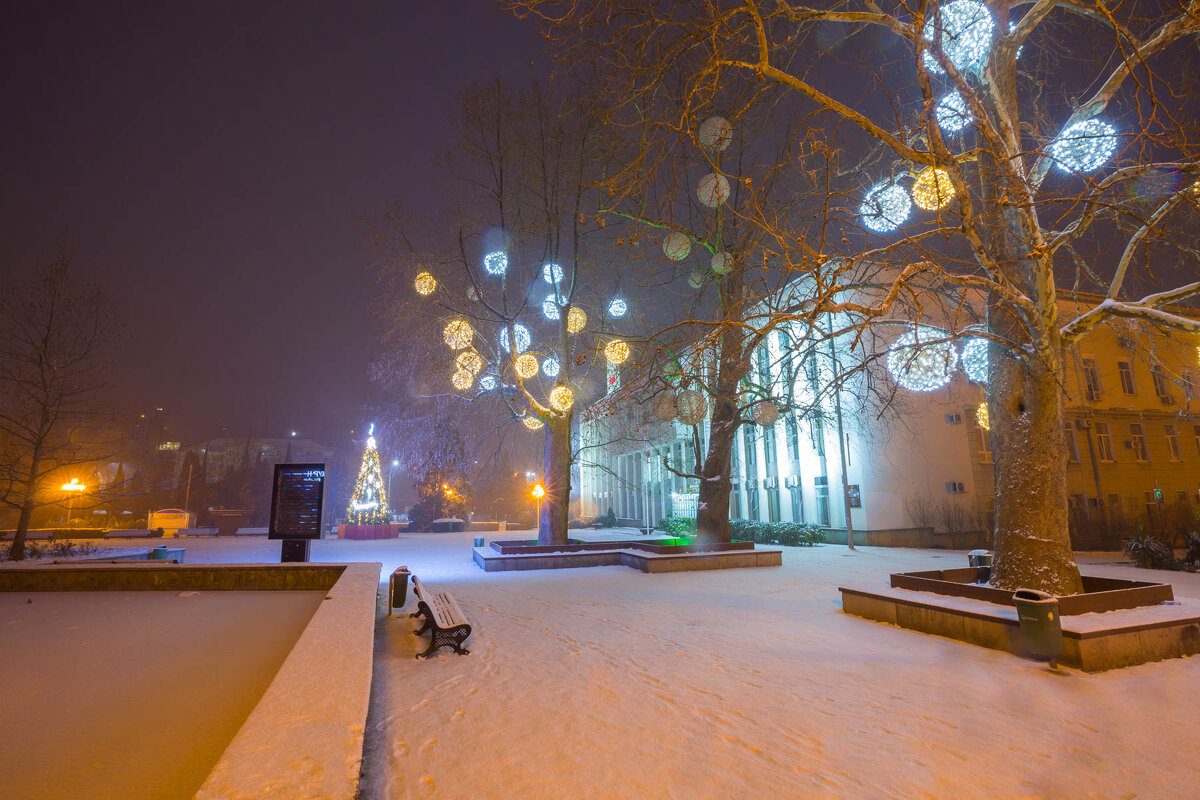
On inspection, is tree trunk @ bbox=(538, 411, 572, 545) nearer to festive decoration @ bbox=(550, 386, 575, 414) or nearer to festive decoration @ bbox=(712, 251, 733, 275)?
festive decoration @ bbox=(550, 386, 575, 414)

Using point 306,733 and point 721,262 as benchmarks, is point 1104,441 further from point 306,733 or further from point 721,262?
point 306,733

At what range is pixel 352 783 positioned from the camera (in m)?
2.31

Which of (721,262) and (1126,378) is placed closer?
(721,262)

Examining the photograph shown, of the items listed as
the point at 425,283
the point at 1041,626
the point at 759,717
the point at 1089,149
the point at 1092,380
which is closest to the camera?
the point at 759,717

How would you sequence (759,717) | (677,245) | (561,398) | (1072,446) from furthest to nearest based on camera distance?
(1072,446)
(561,398)
(677,245)
(759,717)

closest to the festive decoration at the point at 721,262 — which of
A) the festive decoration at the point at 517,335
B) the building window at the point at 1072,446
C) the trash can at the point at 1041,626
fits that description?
the festive decoration at the point at 517,335

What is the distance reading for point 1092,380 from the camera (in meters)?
28.7

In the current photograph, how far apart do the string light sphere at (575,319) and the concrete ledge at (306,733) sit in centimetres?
1347

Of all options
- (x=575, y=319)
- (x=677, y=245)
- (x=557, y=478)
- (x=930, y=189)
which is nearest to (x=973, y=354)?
(x=930, y=189)

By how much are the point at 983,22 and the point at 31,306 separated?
840 inches

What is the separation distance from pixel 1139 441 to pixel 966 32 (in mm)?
31363

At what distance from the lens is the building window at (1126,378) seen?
29438 millimetres

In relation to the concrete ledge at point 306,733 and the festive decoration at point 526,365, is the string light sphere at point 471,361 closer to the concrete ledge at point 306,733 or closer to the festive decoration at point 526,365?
the festive decoration at point 526,365

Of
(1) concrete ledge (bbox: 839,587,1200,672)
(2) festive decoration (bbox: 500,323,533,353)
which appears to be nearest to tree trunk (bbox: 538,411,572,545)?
(2) festive decoration (bbox: 500,323,533,353)
